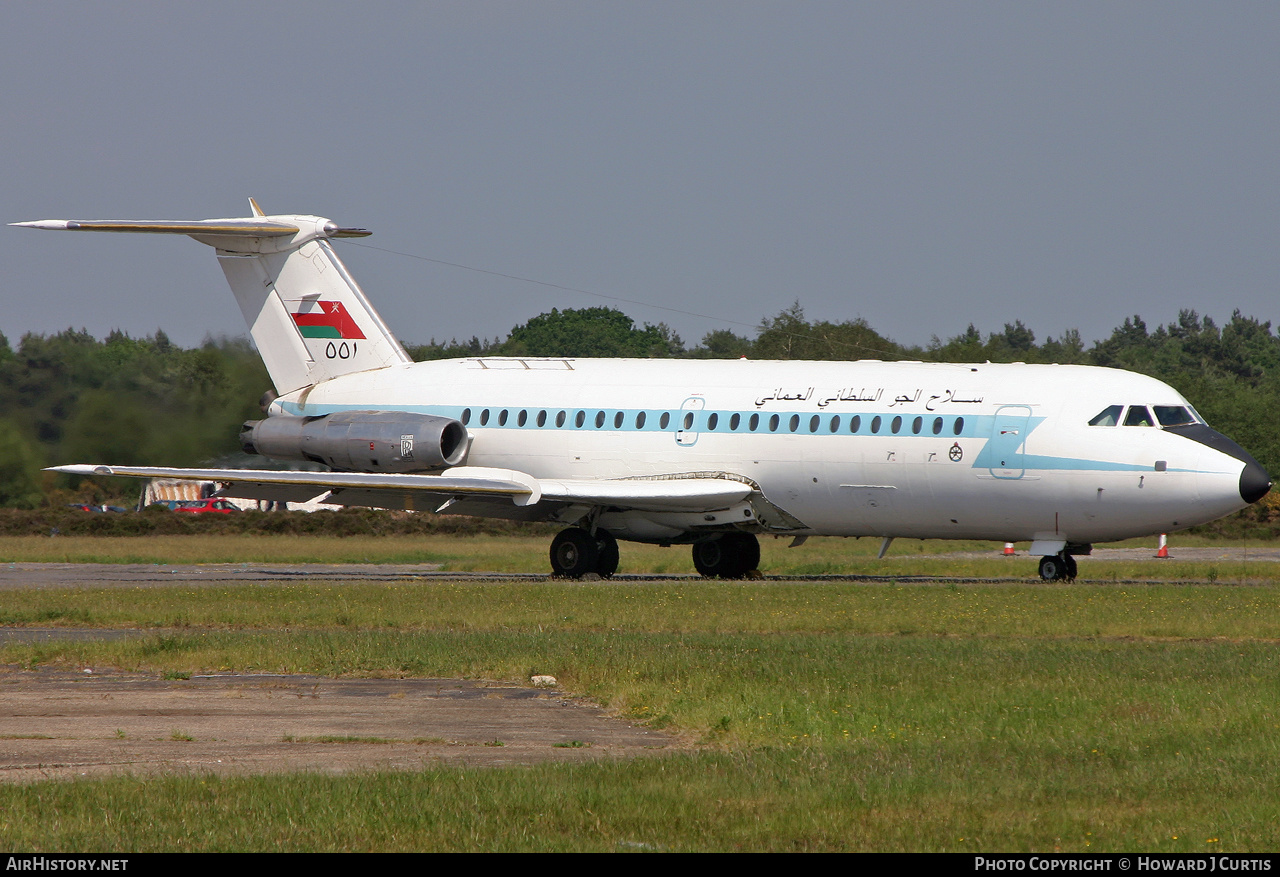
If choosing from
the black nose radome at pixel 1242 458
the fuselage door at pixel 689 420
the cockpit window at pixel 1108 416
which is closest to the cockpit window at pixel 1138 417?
the cockpit window at pixel 1108 416

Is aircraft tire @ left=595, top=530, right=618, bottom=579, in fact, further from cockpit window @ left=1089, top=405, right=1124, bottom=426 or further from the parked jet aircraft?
cockpit window @ left=1089, top=405, right=1124, bottom=426

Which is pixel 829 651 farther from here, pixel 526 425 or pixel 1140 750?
pixel 526 425

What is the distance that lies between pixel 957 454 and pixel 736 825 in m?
18.2

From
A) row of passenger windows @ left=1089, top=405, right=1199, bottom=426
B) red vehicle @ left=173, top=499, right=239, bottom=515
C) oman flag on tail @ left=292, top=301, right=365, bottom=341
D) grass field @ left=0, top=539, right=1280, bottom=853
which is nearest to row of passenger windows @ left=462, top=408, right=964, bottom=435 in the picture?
row of passenger windows @ left=1089, top=405, right=1199, bottom=426

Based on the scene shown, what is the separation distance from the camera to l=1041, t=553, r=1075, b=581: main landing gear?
84.0ft

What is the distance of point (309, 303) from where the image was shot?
31938 millimetres

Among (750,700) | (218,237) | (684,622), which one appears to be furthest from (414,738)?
(218,237)

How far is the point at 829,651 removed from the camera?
605 inches

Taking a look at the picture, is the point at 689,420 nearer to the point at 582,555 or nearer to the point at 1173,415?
the point at 582,555

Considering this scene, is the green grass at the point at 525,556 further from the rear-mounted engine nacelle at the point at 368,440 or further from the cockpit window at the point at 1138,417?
the cockpit window at the point at 1138,417

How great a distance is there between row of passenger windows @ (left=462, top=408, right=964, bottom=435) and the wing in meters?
1.06

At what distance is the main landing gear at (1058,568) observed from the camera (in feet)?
84.0

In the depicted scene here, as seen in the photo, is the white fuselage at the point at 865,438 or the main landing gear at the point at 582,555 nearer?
the white fuselage at the point at 865,438

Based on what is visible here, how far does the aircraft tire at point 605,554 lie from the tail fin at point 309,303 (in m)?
6.49
